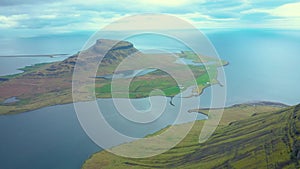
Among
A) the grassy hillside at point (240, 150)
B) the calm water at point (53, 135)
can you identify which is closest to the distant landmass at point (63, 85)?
the calm water at point (53, 135)

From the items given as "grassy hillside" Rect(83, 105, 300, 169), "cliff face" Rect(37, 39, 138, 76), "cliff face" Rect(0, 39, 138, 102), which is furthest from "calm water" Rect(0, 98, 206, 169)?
"cliff face" Rect(37, 39, 138, 76)

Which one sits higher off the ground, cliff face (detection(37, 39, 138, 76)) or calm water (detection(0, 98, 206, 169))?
cliff face (detection(37, 39, 138, 76))

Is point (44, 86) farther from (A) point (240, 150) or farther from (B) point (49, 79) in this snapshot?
(A) point (240, 150)

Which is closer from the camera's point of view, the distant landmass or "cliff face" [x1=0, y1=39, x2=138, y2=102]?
the distant landmass

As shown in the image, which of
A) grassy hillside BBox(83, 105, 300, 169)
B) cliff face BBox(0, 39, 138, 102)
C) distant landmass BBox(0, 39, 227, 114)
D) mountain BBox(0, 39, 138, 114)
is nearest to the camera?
grassy hillside BBox(83, 105, 300, 169)

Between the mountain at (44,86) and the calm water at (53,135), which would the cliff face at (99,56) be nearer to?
the mountain at (44,86)

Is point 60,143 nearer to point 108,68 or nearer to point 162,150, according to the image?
point 162,150

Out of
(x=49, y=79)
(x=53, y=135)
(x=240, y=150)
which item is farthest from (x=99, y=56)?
(x=240, y=150)

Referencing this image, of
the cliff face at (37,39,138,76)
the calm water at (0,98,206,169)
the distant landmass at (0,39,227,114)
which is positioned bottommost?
the calm water at (0,98,206,169)

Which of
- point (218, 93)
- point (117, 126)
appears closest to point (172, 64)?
point (218, 93)

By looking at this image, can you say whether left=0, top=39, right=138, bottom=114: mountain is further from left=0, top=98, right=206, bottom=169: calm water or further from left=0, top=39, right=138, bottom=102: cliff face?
left=0, top=98, right=206, bottom=169: calm water
